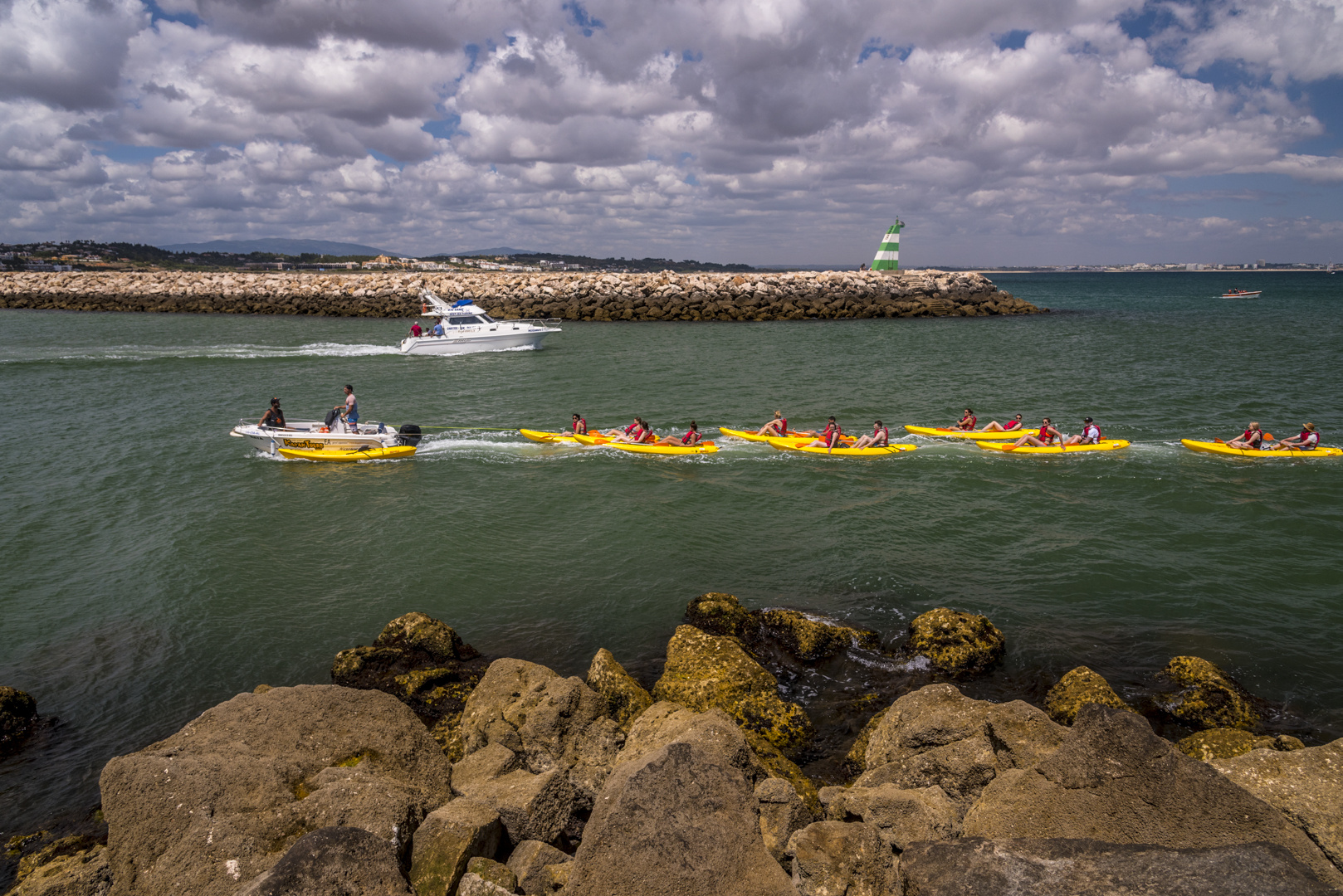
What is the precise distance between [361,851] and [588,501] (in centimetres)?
1429

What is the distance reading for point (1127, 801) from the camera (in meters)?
5.25

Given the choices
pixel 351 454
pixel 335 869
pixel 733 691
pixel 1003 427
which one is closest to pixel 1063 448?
pixel 1003 427

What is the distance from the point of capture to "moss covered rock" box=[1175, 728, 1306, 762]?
7.68 metres

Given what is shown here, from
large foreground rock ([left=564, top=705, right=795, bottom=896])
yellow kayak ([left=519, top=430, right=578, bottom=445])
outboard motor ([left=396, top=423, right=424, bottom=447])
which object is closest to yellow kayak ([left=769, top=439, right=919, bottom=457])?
yellow kayak ([left=519, top=430, right=578, bottom=445])

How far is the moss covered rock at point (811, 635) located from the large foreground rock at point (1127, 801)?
17.5 feet

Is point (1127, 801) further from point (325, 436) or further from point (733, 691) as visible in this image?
point (325, 436)

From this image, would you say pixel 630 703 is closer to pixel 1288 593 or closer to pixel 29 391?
pixel 1288 593

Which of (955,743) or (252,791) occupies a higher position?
(252,791)

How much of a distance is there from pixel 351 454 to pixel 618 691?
54.8 ft

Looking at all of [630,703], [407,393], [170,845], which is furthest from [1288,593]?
[407,393]

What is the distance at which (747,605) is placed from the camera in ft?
43.5

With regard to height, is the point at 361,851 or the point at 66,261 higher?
the point at 66,261

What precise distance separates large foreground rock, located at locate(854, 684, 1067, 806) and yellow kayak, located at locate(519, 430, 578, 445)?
56.1ft

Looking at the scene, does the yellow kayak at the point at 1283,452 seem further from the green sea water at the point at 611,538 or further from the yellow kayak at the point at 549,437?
the yellow kayak at the point at 549,437
